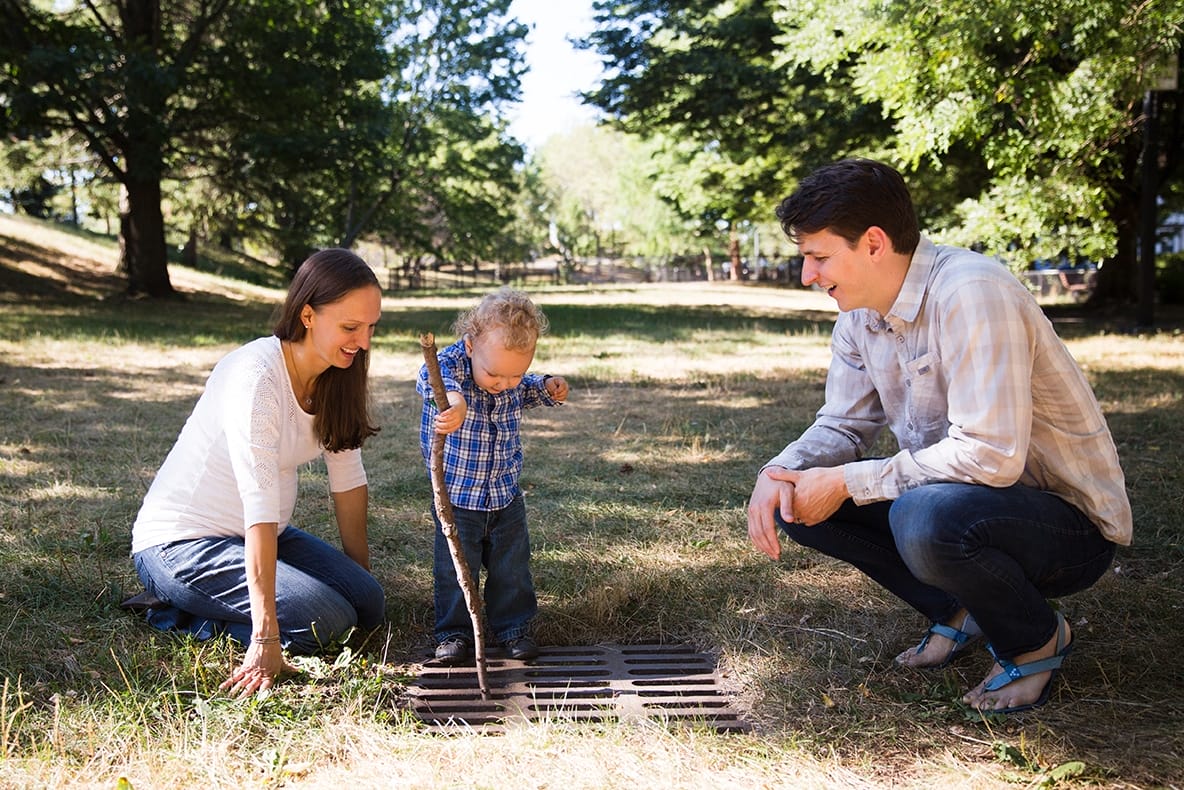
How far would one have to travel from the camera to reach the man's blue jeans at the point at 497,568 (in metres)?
3.32

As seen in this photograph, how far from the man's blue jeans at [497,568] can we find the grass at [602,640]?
194 mm

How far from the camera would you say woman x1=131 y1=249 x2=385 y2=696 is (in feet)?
9.69

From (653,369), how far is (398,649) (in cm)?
688

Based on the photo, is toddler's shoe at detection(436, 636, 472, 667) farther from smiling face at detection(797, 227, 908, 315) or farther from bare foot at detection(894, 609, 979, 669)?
smiling face at detection(797, 227, 908, 315)

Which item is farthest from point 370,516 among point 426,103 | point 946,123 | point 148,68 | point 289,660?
point 426,103

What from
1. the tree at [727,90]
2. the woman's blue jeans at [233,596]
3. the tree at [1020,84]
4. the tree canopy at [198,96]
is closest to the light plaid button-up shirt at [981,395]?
the woman's blue jeans at [233,596]

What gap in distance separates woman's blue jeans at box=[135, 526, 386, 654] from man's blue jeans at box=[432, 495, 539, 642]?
0.25m

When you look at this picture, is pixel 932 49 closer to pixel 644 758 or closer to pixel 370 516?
pixel 370 516

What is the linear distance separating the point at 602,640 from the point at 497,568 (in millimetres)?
452

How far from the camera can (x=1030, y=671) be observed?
2.74 m

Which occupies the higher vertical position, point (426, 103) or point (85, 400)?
point (426, 103)

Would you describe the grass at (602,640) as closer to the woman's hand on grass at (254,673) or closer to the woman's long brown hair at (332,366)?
the woman's hand on grass at (254,673)

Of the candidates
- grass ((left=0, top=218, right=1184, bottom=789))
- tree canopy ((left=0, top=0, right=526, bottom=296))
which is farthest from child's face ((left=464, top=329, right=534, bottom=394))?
tree canopy ((left=0, top=0, right=526, bottom=296))

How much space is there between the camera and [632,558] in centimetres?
412
